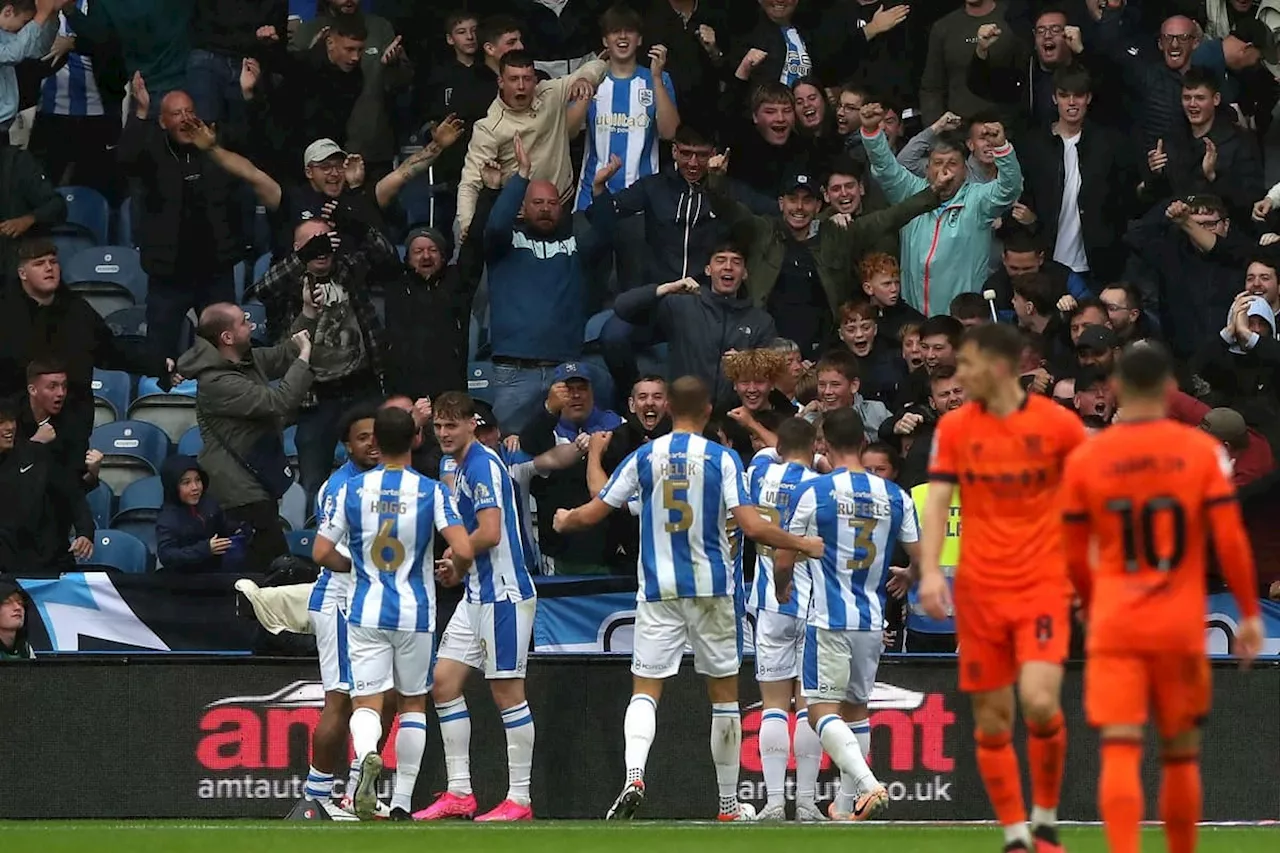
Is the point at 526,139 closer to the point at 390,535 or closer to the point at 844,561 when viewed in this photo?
the point at 390,535

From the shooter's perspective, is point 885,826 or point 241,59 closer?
point 885,826

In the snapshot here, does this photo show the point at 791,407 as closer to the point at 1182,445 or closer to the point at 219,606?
the point at 219,606

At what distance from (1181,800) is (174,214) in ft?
36.8

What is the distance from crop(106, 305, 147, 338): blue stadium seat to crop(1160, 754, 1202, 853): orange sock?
12.0 metres

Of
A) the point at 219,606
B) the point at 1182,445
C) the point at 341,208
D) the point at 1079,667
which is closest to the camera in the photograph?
the point at 1182,445

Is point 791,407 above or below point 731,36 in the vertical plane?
below

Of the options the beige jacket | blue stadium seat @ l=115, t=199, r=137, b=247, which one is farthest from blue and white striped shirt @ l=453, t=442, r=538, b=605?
blue stadium seat @ l=115, t=199, r=137, b=247

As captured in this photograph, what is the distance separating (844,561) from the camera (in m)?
12.1

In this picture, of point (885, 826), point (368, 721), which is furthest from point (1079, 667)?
point (368, 721)

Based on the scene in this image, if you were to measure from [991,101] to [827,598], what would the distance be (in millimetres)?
6740

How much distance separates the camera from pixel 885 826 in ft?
39.2

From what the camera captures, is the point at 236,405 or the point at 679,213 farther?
the point at 679,213

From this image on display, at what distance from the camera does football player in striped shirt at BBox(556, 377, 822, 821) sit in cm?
1224

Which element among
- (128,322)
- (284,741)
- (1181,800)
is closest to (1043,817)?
(1181,800)
